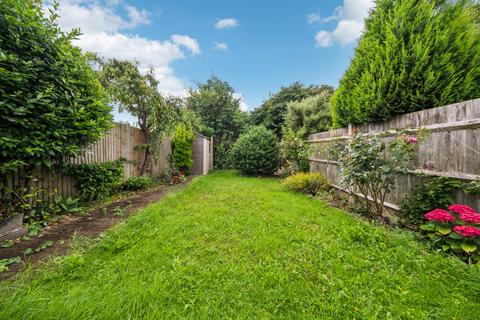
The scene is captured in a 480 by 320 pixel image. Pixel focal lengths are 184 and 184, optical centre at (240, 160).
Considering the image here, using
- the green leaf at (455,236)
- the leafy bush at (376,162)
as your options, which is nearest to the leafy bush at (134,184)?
the leafy bush at (376,162)

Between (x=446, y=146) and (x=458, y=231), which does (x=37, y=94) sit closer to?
(x=458, y=231)

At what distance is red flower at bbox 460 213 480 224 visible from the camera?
1757 millimetres

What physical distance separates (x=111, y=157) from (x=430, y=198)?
20.2 feet

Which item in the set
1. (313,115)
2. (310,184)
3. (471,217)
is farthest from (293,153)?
(471,217)

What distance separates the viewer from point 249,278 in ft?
5.39

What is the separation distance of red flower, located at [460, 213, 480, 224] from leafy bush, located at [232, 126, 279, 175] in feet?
22.1

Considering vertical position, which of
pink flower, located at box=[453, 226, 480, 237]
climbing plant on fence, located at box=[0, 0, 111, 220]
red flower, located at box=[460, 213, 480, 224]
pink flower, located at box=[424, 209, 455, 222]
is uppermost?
climbing plant on fence, located at box=[0, 0, 111, 220]

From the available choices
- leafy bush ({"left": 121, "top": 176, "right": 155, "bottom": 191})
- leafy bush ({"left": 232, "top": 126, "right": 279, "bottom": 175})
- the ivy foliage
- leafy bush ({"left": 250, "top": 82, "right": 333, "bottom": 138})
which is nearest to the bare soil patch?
the ivy foliage

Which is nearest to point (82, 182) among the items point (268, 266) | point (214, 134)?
point (268, 266)

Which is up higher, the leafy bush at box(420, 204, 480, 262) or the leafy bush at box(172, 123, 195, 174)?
the leafy bush at box(172, 123, 195, 174)

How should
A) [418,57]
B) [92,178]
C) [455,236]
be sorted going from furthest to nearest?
[92,178] < [418,57] < [455,236]

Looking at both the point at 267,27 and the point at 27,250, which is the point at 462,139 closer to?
the point at 27,250

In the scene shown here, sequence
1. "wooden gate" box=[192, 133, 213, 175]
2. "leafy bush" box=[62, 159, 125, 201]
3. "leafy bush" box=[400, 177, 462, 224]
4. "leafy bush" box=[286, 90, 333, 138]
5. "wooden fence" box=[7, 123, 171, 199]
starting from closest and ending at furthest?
"leafy bush" box=[400, 177, 462, 224]
"wooden fence" box=[7, 123, 171, 199]
"leafy bush" box=[62, 159, 125, 201]
"leafy bush" box=[286, 90, 333, 138]
"wooden gate" box=[192, 133, 213, 175]

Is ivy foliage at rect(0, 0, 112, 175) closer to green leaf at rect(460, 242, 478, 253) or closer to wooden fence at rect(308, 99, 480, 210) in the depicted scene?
green leaf at rect(460, 242, 478, 253)
